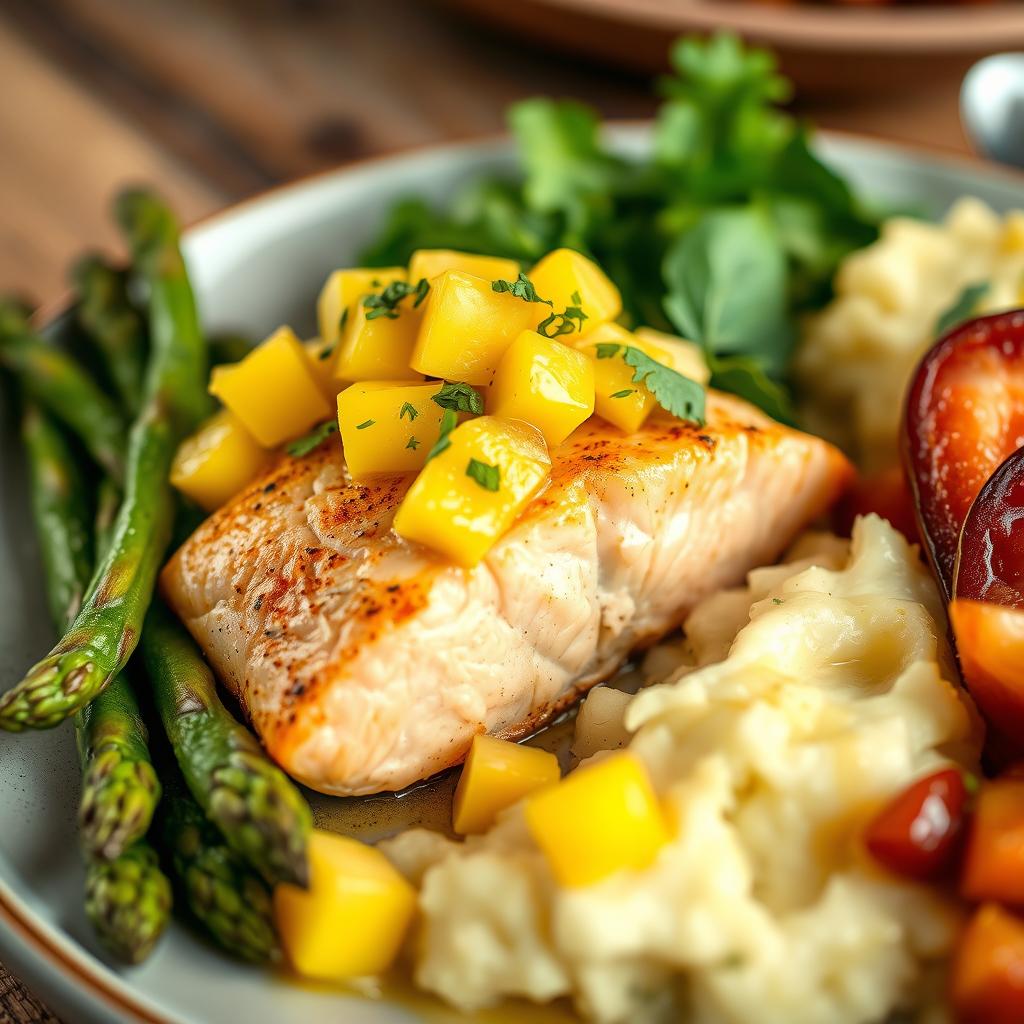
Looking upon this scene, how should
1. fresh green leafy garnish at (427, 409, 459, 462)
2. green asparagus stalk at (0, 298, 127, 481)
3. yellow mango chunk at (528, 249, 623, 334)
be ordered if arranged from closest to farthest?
fresh green leafy garnish at (427, 409, 459, 462) → yellow mango chunk at (528, 249, 623, 334) → green asparagus stalk at (0, 298, 127, 481)

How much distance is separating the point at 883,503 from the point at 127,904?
2.70 meters

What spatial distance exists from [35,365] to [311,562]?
178cm

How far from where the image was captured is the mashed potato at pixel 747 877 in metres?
2.57

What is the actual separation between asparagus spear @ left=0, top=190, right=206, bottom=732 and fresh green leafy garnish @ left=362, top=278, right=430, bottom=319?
3.17 ft

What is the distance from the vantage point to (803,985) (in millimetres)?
2557

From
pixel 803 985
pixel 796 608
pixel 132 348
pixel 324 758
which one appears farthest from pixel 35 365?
pixel 803 985

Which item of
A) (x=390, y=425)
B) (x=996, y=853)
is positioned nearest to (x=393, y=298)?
(x=390, y=425)

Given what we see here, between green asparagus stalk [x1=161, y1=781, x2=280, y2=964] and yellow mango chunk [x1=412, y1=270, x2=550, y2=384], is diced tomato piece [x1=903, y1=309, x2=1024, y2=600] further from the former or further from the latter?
green asparagus stalk [x1=161, y1=781, x2=280, y2=964]

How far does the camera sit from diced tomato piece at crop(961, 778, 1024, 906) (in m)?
2.56

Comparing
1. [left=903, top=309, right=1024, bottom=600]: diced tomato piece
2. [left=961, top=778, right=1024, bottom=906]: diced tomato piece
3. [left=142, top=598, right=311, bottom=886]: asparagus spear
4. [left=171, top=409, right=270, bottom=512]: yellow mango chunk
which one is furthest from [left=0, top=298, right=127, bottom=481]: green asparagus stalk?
[left=961, top=778, right=1024, bottom=906]: diced tomato piece

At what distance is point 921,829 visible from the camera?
102 inches

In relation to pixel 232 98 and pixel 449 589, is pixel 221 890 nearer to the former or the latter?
pixel 449 589

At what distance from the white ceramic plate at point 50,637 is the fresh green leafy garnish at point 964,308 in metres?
1.07

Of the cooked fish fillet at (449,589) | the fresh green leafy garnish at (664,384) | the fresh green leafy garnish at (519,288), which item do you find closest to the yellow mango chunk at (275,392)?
the cooked fish fillet at (449,589)
